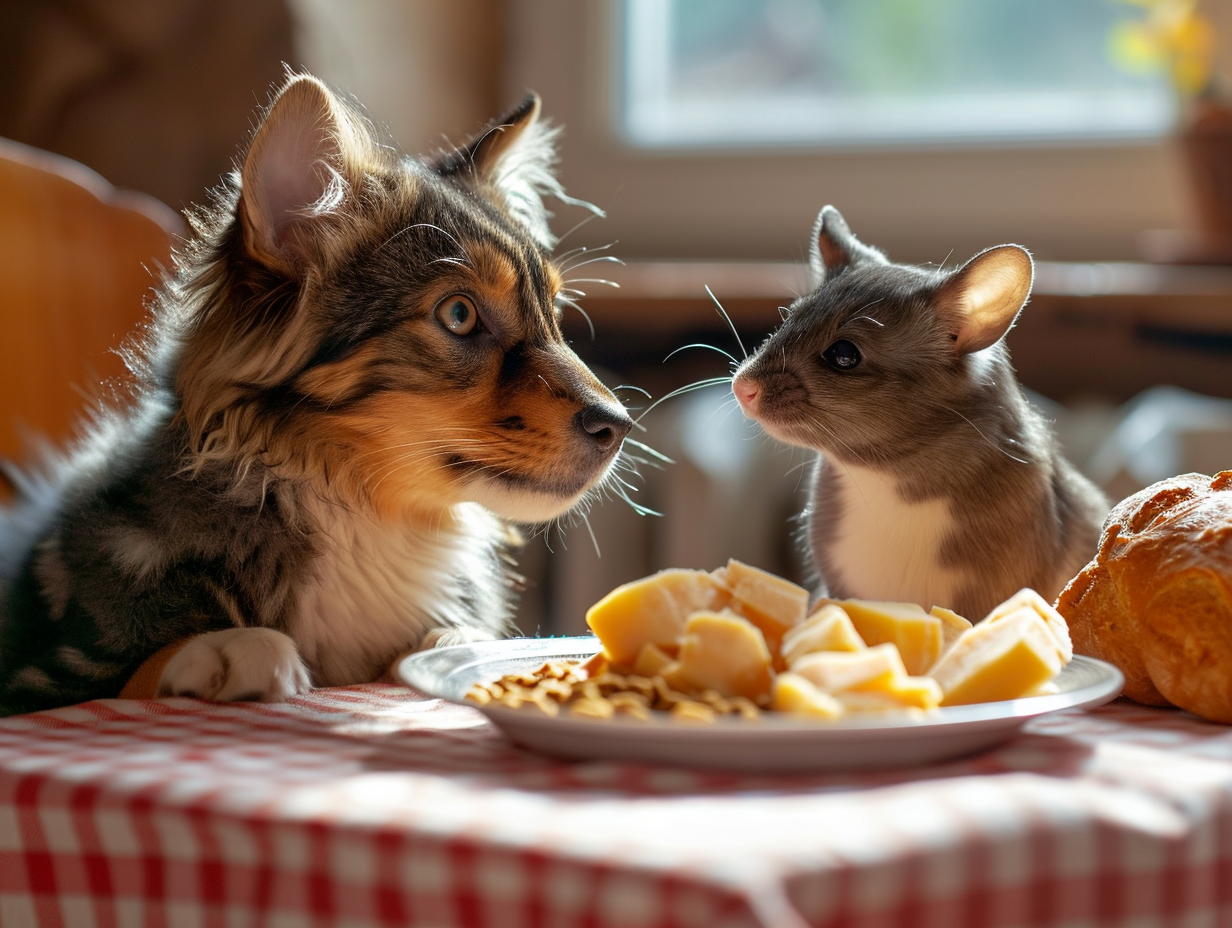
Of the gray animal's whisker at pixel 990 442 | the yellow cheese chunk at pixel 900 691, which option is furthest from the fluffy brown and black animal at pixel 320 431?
the yellow cheese chunk at pixel 900 691

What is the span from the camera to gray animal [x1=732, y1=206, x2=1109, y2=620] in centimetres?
128

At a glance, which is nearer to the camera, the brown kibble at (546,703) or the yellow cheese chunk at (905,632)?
the brown kibble at (546,703)

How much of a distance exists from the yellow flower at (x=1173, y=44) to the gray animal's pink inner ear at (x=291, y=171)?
238cm

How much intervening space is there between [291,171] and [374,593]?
1.58ft

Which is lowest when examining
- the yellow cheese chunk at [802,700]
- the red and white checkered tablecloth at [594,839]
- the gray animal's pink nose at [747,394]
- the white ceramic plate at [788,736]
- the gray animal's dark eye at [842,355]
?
the red and white checkered tablecloth at [594,839]

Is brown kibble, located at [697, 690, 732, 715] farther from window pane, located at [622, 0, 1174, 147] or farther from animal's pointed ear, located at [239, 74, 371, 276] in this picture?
window pane, located at [622, 0, 1174, 147]

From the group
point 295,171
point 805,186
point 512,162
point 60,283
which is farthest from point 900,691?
point 805,186

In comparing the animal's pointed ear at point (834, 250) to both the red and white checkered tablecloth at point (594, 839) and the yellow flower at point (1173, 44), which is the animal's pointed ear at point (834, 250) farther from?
the yellow flower at point (1173, 44)

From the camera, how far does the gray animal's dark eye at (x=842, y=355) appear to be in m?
1.34

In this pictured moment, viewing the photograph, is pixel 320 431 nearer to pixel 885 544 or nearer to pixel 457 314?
pixel 457 314

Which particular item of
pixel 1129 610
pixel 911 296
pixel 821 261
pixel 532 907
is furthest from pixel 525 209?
pixel 532 907

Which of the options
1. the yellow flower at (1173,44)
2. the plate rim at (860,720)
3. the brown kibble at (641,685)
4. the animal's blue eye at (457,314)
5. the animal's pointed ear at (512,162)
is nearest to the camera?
the plate rim at (860,720)

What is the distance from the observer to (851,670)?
2.81 ft

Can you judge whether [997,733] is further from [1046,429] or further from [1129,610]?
[1046,429]
